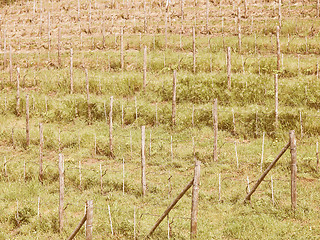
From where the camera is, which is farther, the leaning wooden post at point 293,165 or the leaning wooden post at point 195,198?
the leaning wooden post at point 293,165

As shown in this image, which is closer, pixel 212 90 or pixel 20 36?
pixel 212 90

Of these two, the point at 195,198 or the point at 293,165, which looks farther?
the point at 293,165

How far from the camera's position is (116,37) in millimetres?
34188

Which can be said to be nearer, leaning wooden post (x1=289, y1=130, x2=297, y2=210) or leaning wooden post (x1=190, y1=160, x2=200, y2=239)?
leaning wooden post (x1=190, y1=160, x2=200, y2=239)

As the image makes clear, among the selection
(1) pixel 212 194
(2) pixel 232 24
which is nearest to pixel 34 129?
(1) pixel 212 194

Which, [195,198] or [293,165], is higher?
[293,165]

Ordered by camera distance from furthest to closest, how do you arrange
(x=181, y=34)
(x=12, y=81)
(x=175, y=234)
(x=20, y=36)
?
(x=20, y=36) < (x=181, y=34) < (x=12, y=81) < (x=175, y=234)

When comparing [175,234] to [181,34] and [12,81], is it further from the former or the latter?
[181,34]

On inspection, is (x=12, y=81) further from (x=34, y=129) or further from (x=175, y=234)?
(x=175, y=234)

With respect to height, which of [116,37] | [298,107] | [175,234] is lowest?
[175,234]

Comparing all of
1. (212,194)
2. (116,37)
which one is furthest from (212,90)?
(116,37)

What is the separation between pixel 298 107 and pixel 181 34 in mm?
13906

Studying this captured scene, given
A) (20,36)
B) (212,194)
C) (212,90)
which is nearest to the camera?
(212,194)

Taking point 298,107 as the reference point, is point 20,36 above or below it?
above
